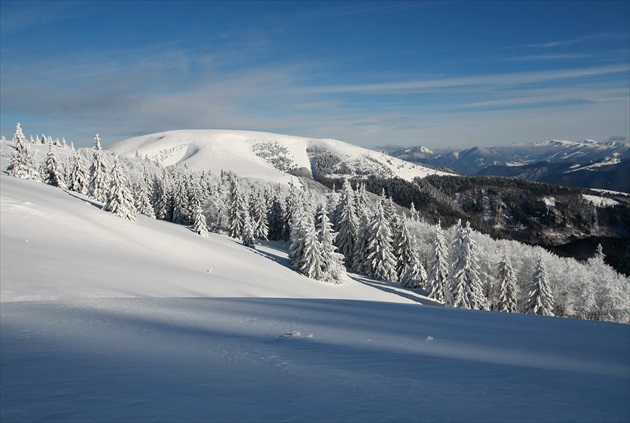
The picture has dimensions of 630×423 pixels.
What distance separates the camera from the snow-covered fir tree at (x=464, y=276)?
40531 mm

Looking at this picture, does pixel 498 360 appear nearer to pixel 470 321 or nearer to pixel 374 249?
pixel 470 321

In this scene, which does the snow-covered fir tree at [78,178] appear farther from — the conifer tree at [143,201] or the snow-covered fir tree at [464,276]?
the snow-covered fir tree at [464,276]

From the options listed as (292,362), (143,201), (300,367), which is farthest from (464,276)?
(143,201)

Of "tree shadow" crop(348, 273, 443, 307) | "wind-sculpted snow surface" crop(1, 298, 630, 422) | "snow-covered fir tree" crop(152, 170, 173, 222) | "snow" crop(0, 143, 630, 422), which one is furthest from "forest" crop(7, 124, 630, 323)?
"wind-sculpted snow surface" crop(1, 298, 630, 422)

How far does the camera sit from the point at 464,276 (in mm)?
41219

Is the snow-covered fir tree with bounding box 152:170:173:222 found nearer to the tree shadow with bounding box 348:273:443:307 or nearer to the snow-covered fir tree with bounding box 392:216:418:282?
the tree shadow with bounding box 348:273:443:307

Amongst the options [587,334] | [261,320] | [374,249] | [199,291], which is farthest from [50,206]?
[587,334]

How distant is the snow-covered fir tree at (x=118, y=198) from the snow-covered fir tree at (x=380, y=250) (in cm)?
2972

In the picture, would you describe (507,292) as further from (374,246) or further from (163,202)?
(163,202)

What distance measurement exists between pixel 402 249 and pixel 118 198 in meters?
36.8

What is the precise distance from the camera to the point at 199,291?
21.0m

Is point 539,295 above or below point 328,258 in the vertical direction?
below

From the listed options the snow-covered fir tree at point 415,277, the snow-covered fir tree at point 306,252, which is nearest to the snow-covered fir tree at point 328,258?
the snow-covered fir tree at point 306,252

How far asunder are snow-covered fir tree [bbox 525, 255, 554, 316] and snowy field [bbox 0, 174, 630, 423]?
110 feet
